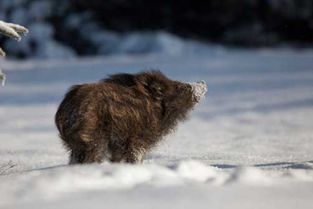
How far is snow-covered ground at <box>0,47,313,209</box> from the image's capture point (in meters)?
4.91

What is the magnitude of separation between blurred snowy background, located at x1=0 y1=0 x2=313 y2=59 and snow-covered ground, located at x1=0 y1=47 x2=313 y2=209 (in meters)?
1.85

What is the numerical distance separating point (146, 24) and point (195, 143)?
16.1 meters

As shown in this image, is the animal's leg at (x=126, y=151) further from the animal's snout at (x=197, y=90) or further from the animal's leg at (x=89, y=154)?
the animal's snout at (x=197, y=90)

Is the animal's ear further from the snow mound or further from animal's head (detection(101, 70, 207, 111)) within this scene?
the snow mound

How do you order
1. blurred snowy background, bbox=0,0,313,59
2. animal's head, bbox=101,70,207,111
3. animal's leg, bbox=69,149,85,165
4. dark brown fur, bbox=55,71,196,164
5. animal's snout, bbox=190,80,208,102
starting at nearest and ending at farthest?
dark brown fur, bbox=55,71,196,164, animal's leg, bbox=69,149,85,165, animal's head, bbox=101,70,207,111, animal's snout, bbox=190,80,208,102, blurred snowy background, bbox=0,0,313,59

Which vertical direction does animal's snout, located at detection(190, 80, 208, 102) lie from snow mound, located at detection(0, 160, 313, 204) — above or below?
above

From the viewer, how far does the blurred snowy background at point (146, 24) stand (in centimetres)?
2498

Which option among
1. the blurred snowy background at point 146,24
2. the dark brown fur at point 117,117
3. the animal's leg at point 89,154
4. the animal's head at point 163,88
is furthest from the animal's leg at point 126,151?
the blurred snowy background at point 146,24

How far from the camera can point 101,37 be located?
84.3 feet

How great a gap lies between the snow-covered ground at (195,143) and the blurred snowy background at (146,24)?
185cm

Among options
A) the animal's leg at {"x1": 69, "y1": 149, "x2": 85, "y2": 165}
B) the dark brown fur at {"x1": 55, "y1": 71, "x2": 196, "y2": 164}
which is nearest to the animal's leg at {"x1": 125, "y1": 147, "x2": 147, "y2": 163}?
the dark brown fur at {"x1": 55, "y1": 71, "x2": 196, "y2": 164}

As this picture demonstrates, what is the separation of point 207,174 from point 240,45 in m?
19.5

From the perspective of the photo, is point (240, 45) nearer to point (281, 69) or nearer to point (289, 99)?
point (281, 69)

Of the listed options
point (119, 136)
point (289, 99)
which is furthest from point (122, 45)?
point (119, 136)
